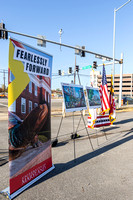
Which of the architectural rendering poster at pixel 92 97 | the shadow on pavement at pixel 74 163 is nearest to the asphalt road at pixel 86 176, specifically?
the shadow on pavement at pixel 74 163

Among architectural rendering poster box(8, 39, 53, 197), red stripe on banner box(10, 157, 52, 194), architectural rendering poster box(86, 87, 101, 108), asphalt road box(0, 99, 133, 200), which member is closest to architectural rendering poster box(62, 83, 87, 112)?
architectural rendering poster box(86, 87, 101, 108)

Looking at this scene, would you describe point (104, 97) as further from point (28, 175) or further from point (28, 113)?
point (28, 175)

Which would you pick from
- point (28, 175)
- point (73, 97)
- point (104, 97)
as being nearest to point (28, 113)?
point (28, 175)

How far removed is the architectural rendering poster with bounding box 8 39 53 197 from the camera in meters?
2.97

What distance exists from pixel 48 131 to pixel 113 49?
15162mm

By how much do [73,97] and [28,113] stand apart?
2725 millimetres

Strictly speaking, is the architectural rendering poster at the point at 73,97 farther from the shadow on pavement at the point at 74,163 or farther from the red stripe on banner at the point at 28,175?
the red stripe on banner at the point at 28,175

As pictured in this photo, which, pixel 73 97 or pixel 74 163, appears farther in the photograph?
pixel 73 97

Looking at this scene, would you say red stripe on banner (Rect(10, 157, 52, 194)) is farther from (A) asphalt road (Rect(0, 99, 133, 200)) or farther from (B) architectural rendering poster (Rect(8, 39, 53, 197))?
(A) asphalt road (Rect(0, 99, 133, 200))

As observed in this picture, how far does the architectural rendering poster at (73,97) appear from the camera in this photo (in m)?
5.41

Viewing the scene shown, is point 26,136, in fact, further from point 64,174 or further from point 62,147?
point 62,147

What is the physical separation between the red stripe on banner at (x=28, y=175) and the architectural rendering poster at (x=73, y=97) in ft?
6.55

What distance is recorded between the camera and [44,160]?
3828 mm

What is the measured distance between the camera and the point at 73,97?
5801 millimetres
